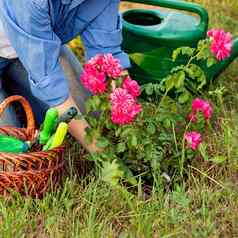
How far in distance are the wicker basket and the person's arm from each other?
0.35ft

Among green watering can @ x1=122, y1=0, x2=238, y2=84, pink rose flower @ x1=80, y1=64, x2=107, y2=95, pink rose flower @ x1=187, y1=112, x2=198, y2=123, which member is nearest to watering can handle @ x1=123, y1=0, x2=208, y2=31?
green watering can @ x1=122, y1=0, x2=238, y2=84

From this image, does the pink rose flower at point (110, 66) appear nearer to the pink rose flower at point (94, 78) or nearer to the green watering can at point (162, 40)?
the pink rose flower at point (94, 78)

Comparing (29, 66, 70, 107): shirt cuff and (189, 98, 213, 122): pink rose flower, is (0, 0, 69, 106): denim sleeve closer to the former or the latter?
(29, 66, 70, 107): shirt cuff

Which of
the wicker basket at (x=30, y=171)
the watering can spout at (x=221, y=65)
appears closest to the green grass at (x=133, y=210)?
the wicker basket at (x=30, y=171)

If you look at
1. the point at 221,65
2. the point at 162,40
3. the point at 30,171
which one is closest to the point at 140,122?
the point at 30,171

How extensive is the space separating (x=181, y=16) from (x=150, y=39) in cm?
23

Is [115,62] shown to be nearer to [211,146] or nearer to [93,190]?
[93,190]

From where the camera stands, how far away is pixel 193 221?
221 cm

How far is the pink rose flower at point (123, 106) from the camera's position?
7.16 feet

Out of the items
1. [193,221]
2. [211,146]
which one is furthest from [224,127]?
[193,221]

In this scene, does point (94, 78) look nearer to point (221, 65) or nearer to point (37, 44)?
point (37, 44)

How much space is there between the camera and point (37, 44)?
2.29 m

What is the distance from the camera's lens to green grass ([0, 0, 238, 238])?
219 centimetres

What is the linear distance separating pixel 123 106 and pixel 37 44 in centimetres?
37
